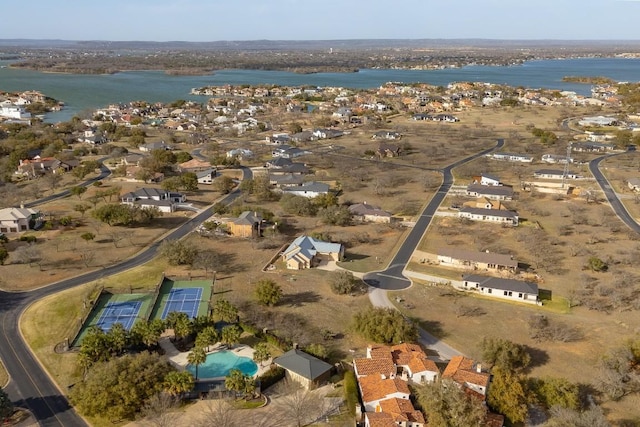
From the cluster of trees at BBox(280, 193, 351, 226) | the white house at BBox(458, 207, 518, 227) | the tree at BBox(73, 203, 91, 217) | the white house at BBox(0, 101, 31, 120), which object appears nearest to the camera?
the cluster of trees at BBox(280, 193, 351, 226)

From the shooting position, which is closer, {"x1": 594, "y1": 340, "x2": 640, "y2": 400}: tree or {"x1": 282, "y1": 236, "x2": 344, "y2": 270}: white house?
{"x1": 594, "y1": 340, "x2": 640, "y2": 400}: tree

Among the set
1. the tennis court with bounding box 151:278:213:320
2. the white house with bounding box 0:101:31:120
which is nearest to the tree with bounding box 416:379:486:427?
the tennis court with bounding box 151:278:213:320

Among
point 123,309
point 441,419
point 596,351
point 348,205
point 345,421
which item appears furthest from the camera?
point 348,205

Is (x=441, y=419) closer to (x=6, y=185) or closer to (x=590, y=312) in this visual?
(x=590, y=312)

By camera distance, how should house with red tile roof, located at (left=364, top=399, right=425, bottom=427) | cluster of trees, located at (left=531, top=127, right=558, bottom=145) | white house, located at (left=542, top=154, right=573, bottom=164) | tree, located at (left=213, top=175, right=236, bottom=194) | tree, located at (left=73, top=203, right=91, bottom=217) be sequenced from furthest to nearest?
cluster of trees, located at (left=531, top=127, right=558, bottom=145), white house, located at (left=542, top=154, right=573, bottom=164), tree, located at (left=213, top=175, right=236, bottom=194), tree, located at (left=73, top=203, right=91, bottom=217), house with red tile roof, located at (left=364, top=399, right=425, bottom=427)

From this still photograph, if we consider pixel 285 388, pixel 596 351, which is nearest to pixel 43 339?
pixel 285 388

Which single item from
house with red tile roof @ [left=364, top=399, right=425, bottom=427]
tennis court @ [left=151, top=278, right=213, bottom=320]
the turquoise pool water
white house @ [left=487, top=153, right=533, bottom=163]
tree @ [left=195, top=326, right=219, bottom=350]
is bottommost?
tennis court @ [left=151, top=278, right=213, bottom=320]

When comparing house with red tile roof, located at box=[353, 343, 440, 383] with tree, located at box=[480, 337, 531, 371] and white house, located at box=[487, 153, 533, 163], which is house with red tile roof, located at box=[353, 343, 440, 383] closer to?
tree, located at box=[480, 337, 531, 371]

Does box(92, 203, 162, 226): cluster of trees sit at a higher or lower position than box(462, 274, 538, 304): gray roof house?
higher
